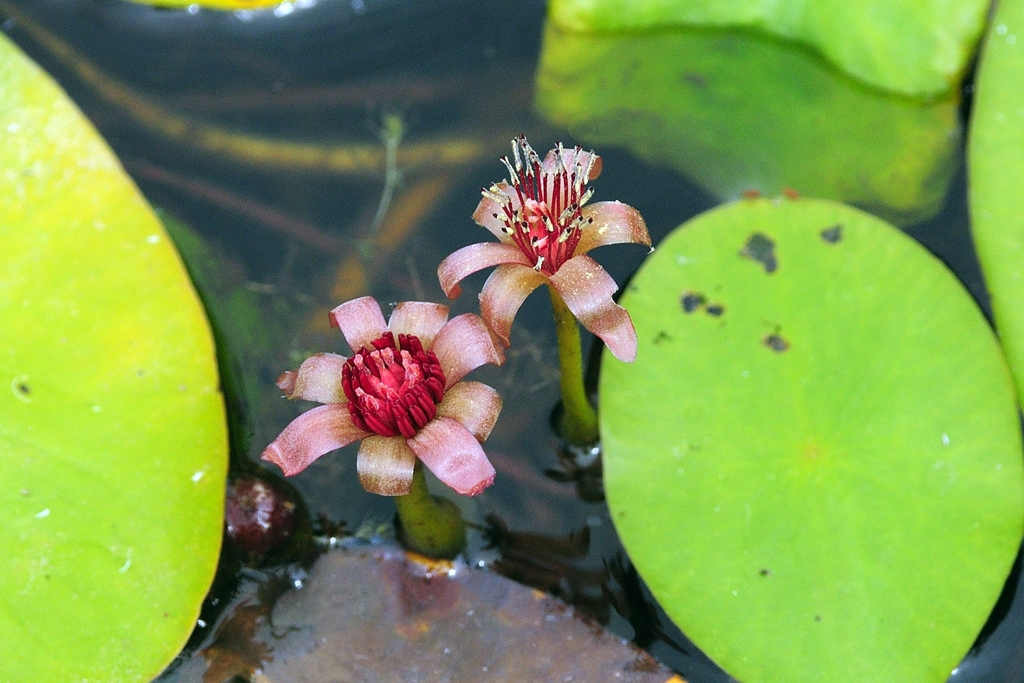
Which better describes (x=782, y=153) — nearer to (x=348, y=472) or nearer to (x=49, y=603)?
(x=348, y=472)

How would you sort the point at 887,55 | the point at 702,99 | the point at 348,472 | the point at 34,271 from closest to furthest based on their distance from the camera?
1. the point at 34,271
2. the point at 348,472
3. the point at 887,55
4. the point at 702,99

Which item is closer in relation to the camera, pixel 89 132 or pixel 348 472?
pixel 89 132

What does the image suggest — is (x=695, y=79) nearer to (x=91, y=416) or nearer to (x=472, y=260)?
(x=472, y=260)

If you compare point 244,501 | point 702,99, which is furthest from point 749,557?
point 702,99

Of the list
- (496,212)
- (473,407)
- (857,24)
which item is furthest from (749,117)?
(473,407)

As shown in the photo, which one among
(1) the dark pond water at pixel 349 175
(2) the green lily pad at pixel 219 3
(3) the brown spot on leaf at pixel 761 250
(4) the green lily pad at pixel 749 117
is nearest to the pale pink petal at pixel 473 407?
(1) the dark pond water at pixel 349 175

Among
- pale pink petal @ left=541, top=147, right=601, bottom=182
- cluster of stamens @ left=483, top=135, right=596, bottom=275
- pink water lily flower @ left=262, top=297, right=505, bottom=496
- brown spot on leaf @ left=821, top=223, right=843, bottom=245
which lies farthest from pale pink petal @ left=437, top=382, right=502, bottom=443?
brown spot on leaf @ left=821, top=223, right=843, bottom=245

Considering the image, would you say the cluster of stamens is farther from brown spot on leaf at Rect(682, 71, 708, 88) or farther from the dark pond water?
brown spot on leaf at Rect(682, 71, 708, 88)
